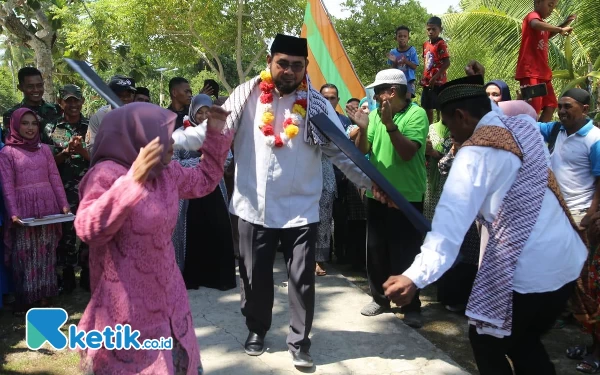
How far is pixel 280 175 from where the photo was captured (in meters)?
3.85

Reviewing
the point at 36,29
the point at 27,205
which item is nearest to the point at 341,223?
the point at 27,205

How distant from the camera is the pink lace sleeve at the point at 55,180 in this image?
519 cm

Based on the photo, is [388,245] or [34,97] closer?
[388,245]

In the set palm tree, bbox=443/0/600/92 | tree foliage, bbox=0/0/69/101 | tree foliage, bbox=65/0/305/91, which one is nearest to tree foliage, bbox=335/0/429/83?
tree foliage, bbox=65/0/305/91

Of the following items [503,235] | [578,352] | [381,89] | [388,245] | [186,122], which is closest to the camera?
[503,235]

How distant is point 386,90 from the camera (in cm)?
458

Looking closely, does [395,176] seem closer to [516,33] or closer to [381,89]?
[381,89]

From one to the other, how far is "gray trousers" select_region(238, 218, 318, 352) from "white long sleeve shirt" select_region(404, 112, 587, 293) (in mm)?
1511

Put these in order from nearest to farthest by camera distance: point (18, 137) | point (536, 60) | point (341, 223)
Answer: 1. point (18, 137)
2. point (536, 60)
3. point (341, 223)

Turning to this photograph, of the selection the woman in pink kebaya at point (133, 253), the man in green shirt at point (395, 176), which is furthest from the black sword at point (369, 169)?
the woman in pink kebaya at point (133, 253)

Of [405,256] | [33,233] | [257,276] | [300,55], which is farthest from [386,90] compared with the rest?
[33,233]

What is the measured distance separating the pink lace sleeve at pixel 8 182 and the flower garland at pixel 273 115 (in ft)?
8.47

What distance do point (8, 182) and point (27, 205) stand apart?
0.27 meters

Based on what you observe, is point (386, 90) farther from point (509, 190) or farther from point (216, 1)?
point (216, 1)
